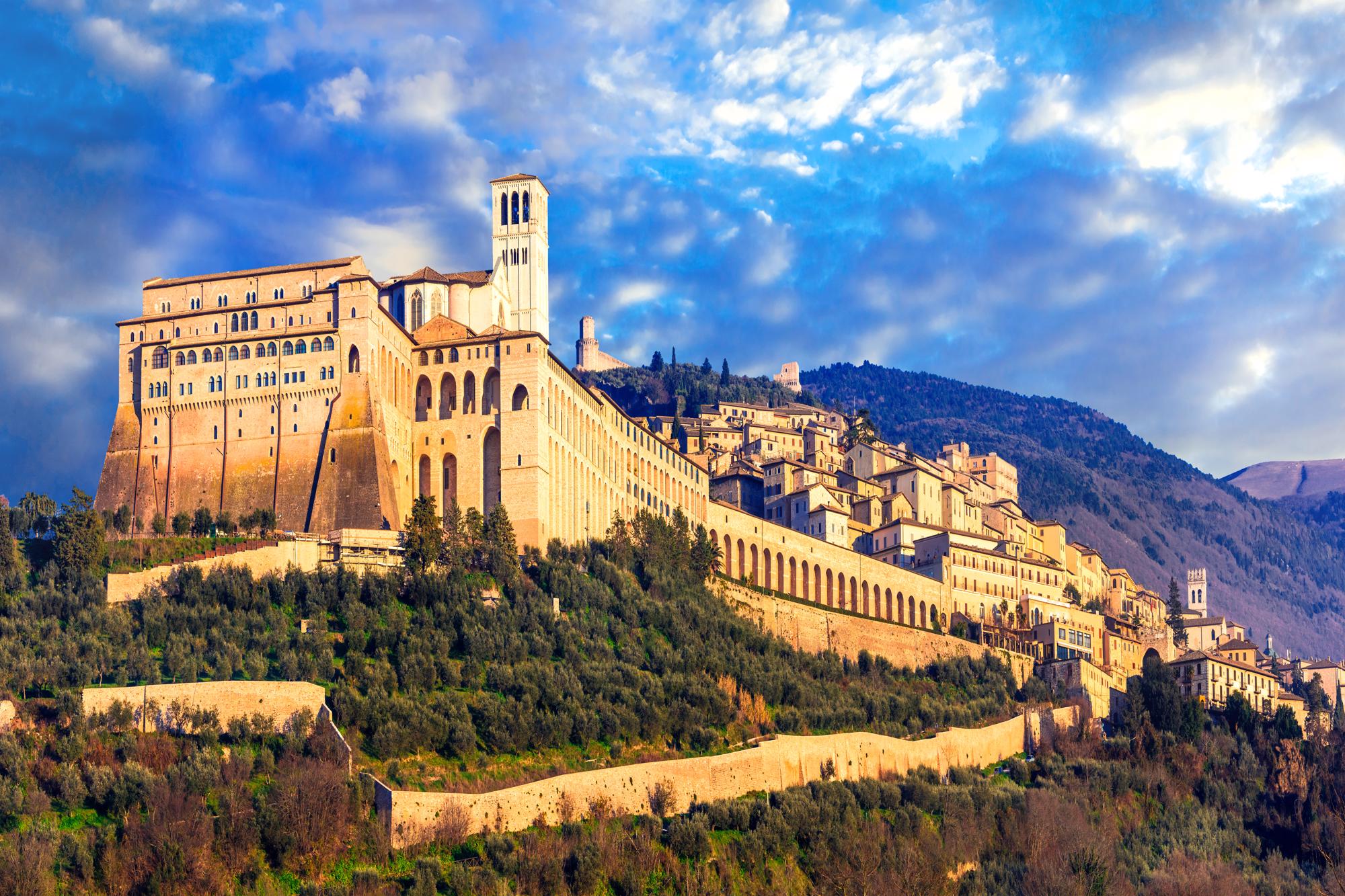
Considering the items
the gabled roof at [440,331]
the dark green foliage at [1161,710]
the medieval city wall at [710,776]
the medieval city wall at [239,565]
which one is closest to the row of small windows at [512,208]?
the gabled roof at [440,331]

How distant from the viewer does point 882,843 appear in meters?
61.1

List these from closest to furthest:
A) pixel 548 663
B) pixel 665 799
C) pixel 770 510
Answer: pixel 665 799, pixel 548 663, pixel 770 510

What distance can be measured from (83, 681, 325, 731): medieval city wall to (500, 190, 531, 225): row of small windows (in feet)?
148

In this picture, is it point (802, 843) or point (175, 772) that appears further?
point (802, 843)

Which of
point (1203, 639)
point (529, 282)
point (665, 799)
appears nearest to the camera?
point (665, 799)

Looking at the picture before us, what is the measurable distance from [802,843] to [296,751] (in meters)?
16.7

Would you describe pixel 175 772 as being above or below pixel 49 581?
below

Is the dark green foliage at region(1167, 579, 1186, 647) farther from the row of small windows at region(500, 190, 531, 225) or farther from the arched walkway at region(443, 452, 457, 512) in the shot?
the arched walkway at region(443, 452, 457, 512)

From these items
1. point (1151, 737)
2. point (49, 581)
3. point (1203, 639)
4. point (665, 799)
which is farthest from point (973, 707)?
point (1203, 639)

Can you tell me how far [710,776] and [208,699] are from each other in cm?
1658

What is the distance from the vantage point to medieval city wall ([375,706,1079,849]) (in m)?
53.1

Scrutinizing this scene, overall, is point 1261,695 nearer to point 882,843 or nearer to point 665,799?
point 882,843

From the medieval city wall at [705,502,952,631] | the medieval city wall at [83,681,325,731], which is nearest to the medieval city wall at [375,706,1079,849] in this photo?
the medieval city wall at [83,681,325,731]

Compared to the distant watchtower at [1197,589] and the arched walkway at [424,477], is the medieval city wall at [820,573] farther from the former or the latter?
the distant watchtower at [1197,589]
